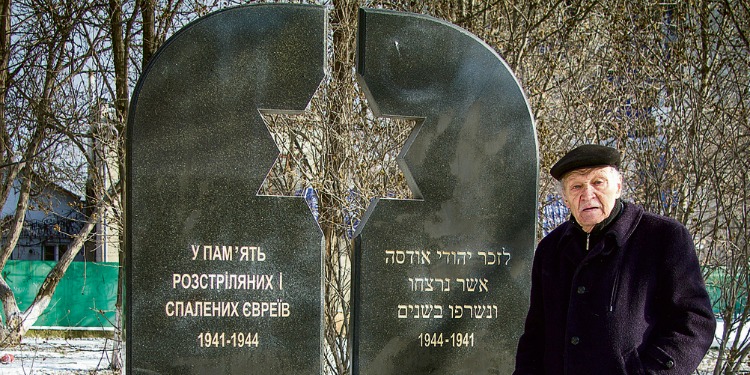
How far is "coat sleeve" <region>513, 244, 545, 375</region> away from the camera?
2.84 metres

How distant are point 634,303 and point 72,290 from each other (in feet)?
49.4

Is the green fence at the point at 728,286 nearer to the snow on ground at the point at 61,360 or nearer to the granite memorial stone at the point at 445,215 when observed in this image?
the granite memorial stone at the point at 445,215

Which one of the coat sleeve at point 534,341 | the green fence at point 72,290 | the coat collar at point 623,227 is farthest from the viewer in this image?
the green fence at point 72,290

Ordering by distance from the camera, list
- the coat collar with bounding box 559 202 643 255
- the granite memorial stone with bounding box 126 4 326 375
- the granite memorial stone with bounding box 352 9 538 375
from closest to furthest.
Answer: the coat collar with bounding box 559 202 643 255
the granite memorial stone with bounding box 126 4 326 375
the granite memorial stone with bounding box 352 9 538 375

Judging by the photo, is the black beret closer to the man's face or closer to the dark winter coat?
the man's face

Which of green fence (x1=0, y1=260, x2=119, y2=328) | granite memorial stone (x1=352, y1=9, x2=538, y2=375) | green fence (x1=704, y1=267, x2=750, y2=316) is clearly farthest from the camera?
green fence (x1=0, y1=260, x2=119, y2=328)

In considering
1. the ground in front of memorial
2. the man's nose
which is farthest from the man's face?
the ground in front of memorial

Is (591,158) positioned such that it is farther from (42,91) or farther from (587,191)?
(42,91)

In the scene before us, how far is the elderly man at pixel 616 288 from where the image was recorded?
2.41 metres

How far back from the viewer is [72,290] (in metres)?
15.4

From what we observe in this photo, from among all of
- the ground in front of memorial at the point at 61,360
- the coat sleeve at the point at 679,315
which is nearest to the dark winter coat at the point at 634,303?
the coat sleeve at the point at 679,315

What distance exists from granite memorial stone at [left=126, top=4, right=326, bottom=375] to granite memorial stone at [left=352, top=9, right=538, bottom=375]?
28 cm

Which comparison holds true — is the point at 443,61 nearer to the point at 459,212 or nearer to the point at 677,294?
the point at 459,212

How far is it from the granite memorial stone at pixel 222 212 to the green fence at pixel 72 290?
12.7m
